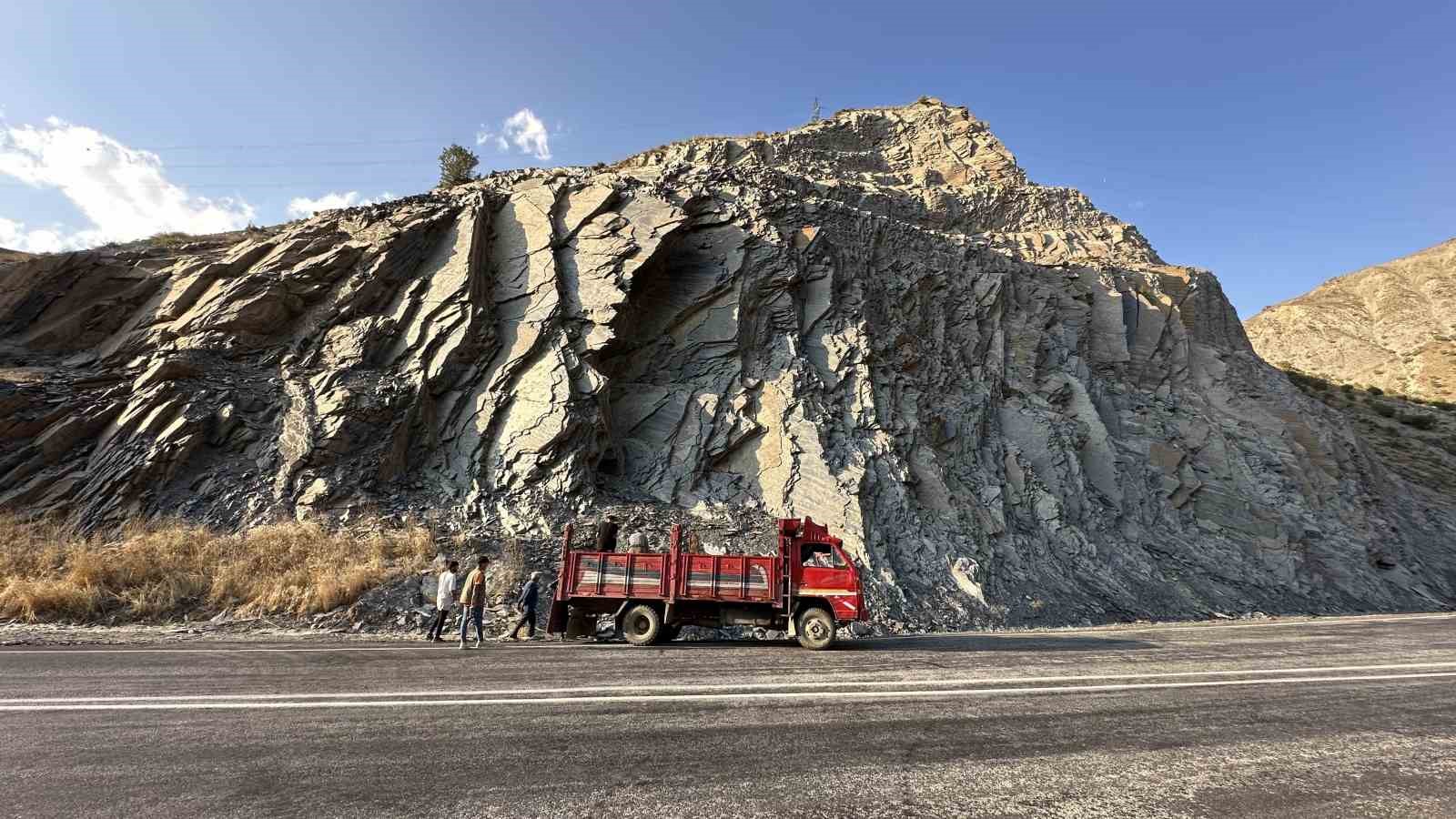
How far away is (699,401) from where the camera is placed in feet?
66.5

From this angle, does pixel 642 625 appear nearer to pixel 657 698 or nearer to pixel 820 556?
pixel 820 556

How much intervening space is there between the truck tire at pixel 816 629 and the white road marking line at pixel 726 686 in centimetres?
322

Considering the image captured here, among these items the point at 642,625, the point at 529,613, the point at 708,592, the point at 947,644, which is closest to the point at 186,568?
the point at 529,613

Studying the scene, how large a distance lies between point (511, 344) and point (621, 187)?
24.3ft

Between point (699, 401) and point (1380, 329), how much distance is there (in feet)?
239

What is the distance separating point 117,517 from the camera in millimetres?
15297

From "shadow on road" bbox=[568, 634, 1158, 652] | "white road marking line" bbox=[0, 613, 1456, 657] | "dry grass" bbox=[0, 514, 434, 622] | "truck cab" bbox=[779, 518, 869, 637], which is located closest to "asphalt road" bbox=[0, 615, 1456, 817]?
"white road marking line" bbox=[0, 613, 1456, 657]

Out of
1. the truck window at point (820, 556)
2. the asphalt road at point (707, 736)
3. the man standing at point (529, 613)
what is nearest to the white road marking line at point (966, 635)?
the asphalt road at point (707, 736)

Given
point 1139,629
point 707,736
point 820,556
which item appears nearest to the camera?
point 707,736

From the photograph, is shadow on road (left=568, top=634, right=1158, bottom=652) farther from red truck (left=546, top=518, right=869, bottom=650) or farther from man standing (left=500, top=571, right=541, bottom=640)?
man standing (left=500, top=571, right=541, bottom=640)

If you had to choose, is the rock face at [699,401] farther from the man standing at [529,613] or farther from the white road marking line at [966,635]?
the man standing at [529,613]

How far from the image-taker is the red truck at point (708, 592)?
11.4 m

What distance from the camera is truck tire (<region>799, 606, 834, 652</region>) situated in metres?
11.2

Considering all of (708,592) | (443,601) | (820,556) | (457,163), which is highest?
(457,163)
